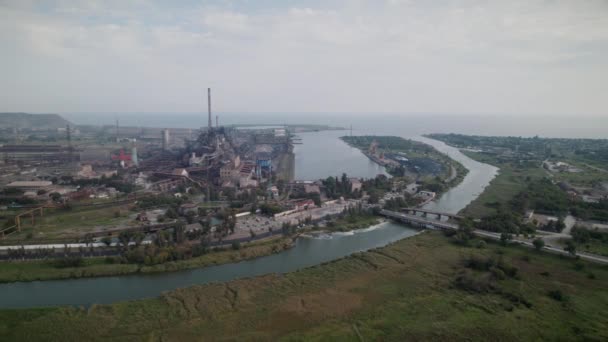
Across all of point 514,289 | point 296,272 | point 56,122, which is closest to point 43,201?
point 296,272

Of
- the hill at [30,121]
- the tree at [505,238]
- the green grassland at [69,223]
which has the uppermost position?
the hill at [30,121]

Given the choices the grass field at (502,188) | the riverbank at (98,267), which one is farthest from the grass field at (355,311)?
the grass field at (502,188)

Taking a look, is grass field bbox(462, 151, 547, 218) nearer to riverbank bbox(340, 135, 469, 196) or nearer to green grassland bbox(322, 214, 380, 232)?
riverbank bbox(340, 135, 469, 196)

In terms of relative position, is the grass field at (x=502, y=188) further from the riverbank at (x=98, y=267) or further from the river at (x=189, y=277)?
the riverbank at (x=98, y=267)

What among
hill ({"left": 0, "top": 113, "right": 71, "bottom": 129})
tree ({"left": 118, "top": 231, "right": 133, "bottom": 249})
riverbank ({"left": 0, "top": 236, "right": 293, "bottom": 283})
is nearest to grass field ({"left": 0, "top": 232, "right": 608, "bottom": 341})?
riverbank ({"left": 0, "top": 236, "right": 293, "bottom": 283})

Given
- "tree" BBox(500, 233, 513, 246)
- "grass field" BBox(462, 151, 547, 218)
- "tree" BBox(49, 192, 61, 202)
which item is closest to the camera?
"tree" BBox(500, 233, 513, 246)

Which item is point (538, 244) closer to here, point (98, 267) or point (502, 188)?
point (502, 188)
